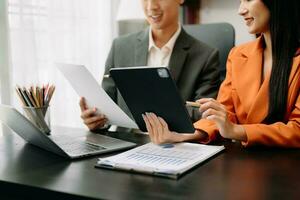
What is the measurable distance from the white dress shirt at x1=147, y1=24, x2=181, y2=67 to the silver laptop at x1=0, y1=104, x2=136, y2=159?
57 centimetres

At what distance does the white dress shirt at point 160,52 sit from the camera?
166 centimetres

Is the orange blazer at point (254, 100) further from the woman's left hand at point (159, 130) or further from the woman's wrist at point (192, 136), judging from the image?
the woman's left hand at point (159, 130)

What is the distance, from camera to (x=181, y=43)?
1.66 meters

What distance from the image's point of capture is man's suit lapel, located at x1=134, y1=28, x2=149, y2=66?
5.49 ft

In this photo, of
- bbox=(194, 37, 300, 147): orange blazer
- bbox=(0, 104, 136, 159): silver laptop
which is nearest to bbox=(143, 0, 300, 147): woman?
bbox=(194, 37, 300, 147): orange blazer

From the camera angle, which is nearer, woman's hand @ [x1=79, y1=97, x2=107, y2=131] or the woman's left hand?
the woman's left hand

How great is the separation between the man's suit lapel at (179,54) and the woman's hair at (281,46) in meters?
0.47

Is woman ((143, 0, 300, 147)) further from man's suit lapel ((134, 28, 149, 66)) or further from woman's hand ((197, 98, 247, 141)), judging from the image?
man's suit lapel ((134, 28, 149, 66))

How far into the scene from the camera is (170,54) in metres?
1.65

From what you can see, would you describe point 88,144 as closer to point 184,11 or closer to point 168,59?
point 168,59

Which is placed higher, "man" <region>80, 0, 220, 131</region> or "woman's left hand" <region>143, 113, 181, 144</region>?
"man" <region>80, 0, 220, 131</region>

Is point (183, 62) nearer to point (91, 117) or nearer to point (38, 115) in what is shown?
point (91, 117)

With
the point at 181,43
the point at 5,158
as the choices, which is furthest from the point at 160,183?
the point at 181,43

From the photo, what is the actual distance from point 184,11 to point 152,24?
3.90 ft
